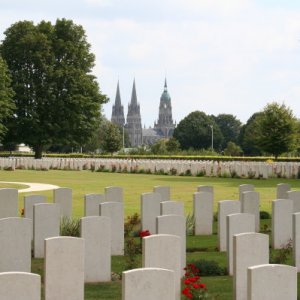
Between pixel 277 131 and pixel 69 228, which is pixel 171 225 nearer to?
pixel 69 228

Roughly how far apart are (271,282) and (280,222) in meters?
6.34

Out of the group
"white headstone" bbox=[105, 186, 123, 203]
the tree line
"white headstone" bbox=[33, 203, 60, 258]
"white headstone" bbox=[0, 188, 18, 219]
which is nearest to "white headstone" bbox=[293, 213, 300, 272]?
"white headstone" bbox=[33, 203, 60, 258]

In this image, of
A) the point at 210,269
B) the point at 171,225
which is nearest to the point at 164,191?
the point at 210,269

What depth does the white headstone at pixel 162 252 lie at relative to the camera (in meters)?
8.62

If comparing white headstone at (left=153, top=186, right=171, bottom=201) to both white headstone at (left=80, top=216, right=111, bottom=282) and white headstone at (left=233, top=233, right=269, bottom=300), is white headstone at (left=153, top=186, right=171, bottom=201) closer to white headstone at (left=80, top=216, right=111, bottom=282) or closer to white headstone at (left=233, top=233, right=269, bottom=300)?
white headstone at (left=80, top=216, right=111, bottom=282)

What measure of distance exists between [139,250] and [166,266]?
3.83 metres

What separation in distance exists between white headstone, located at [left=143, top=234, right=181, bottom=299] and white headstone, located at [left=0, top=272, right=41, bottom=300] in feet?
7.50

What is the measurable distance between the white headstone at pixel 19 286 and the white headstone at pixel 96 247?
3.72 metres

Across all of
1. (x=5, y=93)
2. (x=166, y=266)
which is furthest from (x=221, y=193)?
(x=5, y=93)

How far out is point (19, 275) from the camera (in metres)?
6.46

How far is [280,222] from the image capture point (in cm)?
1317

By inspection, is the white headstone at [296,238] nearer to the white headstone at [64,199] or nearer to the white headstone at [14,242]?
the white headstone at [14,242]

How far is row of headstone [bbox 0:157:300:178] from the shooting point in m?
37.8

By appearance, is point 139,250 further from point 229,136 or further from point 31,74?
point 229,136
